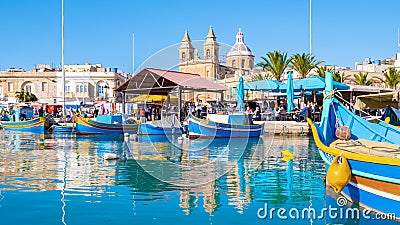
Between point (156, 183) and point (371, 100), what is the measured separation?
22.8 ft

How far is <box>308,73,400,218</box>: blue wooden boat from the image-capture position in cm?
752

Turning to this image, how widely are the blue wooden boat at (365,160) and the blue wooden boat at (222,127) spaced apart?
12.9 meters

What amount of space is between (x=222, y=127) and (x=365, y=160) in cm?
1628

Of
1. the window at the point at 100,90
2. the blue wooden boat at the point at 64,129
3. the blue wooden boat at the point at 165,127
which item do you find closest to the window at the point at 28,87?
the window at the point at 100,90

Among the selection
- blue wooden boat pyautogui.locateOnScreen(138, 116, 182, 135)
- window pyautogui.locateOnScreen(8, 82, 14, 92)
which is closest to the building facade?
window pyautogui.locateOnScreen(8, 82, 14, 92)

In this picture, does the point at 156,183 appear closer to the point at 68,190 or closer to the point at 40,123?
the point at 68,190

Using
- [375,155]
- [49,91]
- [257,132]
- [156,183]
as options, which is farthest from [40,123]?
[49,91]

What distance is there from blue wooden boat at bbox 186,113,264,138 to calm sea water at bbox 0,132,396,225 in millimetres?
5840

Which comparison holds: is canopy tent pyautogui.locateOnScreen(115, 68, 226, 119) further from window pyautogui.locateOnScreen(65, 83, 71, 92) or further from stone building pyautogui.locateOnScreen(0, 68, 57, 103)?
stone building pyautogui.locateOnScreen(0, 68, 57, 103)

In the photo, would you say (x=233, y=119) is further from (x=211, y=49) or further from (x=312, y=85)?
(x=211, y=49)

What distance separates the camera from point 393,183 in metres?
7.42

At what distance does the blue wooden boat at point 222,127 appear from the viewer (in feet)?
77.6

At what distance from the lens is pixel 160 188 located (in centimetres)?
1059

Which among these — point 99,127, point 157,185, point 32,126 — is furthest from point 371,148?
point 32,126
